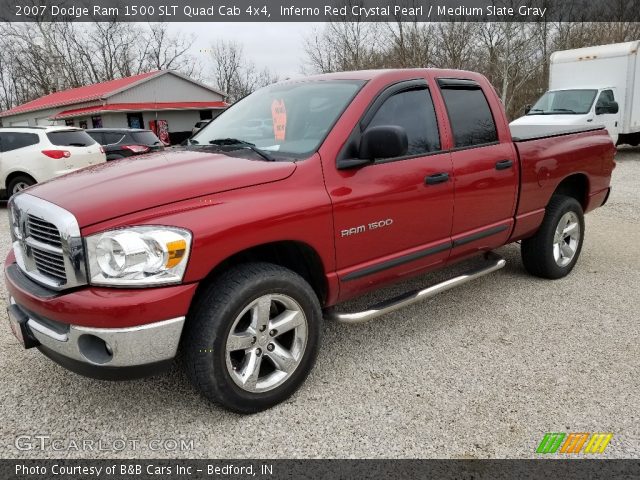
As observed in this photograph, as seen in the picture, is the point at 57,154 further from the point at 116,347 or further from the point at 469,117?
the point at 116,347

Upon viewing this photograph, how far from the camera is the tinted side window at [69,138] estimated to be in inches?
387

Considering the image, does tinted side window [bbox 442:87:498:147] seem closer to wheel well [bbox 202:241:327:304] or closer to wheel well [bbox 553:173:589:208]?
wheel well [bbox 553:173:589:208]

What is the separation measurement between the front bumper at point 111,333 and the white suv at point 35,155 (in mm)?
7976

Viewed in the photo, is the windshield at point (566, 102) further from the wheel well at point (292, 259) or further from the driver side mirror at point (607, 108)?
the wheel well at point (292, 259)

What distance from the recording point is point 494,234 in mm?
4094

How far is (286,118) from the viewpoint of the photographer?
344 cm

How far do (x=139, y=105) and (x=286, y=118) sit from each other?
30472mm

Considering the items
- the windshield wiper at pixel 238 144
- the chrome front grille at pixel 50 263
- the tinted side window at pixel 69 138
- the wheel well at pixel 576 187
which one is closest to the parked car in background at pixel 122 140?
the tinted side window at pixel 69 138

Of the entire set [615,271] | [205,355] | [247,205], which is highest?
[247,205]

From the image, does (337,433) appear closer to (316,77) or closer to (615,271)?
(316,77)

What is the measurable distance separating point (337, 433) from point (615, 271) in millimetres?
3850

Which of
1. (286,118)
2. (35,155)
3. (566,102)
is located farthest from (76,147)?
(566,102)

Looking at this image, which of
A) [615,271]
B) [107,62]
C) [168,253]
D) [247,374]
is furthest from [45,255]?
[107,62]

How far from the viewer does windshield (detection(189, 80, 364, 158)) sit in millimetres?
3194
